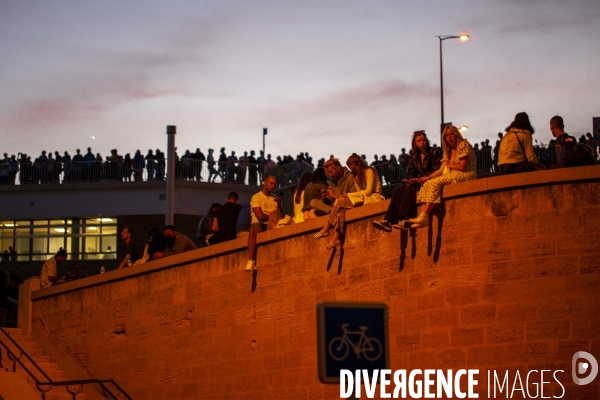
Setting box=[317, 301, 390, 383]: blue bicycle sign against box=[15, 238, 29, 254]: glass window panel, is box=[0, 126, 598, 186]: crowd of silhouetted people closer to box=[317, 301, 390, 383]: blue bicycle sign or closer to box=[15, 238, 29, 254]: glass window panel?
box=[15, 238, 29, 254]: glass window panel

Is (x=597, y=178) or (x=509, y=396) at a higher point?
(x=597, y=178)

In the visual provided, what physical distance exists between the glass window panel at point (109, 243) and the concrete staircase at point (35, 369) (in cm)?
1838

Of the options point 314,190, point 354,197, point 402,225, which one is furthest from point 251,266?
point 402,225

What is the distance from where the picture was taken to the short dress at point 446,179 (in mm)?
14672

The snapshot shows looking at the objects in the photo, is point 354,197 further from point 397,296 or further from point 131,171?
point 131,171

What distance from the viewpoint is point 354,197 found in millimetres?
16641

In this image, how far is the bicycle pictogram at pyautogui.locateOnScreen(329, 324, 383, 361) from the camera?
8.10 m

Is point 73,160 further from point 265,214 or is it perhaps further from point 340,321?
point 340,321

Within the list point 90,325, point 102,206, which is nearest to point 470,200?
point 90,325

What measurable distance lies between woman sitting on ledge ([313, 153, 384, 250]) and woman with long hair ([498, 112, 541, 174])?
230 centimetres

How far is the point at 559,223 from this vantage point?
1388 cm

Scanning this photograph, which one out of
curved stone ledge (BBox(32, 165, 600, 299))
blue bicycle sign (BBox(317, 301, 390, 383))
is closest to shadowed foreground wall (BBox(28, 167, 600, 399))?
curved stone ledge (BBox(32, 165, 600, 299))

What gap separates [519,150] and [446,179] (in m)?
1.06

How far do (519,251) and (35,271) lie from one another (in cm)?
3065
